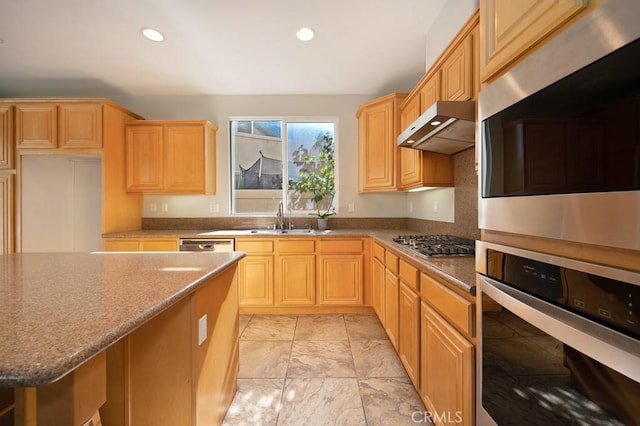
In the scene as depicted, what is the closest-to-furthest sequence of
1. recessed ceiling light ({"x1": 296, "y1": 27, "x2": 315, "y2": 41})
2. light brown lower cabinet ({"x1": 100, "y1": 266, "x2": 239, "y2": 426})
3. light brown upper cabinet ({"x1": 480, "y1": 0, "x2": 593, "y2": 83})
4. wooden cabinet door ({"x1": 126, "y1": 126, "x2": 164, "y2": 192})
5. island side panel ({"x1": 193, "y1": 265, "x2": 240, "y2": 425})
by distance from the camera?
light brown upper cabinet ({"x1": 480, "y1": 0, "x2": 593, "y2": 83})
light brown lower cabinet ({"x1": 100, "y1": 266, "x2": 239, "y2": 426})
island side panel ({"x1": 193, "y1": 265, "x2": 240, "y2": 425})
recessed ceiling light ({"x1": 296, "y1": 27, "x2": 315, "y2": 41})
wooden cabinet door ({"x1": 126, "y1": 126, "x2": 164, "y2": 192})

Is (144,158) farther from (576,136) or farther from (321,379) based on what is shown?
(576,136)

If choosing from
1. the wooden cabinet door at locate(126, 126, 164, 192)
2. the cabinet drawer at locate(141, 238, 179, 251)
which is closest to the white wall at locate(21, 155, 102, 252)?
the wooden cabinet door at locate(126, 126, 164, 192)

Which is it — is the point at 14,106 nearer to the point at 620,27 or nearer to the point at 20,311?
the point at 20,311

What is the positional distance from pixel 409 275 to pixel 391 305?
53 cm

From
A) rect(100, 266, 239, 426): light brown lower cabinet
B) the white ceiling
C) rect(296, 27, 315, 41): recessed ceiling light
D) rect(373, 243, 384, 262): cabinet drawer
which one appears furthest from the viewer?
rect(373, 243, 384, 262): cabinet drawer

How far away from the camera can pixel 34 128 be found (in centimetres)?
296

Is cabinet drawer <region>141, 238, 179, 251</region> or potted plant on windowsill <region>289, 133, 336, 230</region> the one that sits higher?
potted plant on windowsill <region>289, 133, 336, 230</region>

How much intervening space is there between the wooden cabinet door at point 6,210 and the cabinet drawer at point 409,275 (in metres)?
4.07

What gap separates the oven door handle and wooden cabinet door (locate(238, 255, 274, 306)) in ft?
8.15

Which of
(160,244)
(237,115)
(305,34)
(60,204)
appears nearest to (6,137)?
(60,204)

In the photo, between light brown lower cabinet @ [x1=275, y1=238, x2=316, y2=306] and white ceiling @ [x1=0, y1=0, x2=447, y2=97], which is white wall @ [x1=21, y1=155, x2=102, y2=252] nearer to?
white ceiling @ [x1=0, y1=0, x2=447, y2=97]


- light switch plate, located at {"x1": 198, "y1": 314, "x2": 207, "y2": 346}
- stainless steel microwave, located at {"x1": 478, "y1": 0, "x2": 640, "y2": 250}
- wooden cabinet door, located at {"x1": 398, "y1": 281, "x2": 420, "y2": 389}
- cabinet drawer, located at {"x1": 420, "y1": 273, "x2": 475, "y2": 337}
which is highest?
stainless steel microwave, located at {"x1": 478, "y1": 0, "x2": 640, "y2": 250}

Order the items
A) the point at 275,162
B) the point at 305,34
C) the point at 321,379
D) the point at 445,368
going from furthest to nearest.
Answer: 1. the point at 275,162
2. the point at 305,34
3. the point at 321,379
4. the point at 445,368

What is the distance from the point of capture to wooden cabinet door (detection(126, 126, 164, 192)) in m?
3.26
